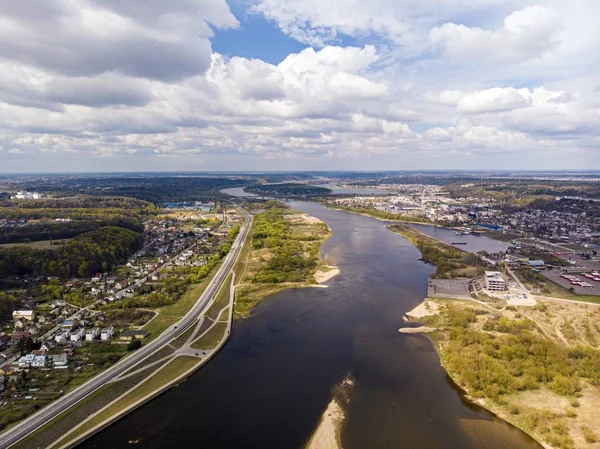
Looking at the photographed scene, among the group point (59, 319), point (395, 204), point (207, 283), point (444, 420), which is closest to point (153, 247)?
point (207, 283)

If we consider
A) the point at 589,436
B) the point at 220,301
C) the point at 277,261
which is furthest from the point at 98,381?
the point at 277,261

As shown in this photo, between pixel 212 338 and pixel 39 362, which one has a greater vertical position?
pixel 39 362

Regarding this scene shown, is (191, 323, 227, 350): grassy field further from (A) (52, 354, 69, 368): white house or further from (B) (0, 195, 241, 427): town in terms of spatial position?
(A) (52, 354, 69, 368): white house

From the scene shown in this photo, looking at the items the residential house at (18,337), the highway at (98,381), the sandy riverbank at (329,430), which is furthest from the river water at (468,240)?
the residential house at (18,337)

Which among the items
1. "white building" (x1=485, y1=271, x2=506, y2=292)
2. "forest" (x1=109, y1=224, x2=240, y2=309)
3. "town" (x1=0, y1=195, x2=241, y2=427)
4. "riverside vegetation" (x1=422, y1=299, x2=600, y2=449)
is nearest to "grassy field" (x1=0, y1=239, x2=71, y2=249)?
"town" (x1=0, y1=195, x2=241, y2=427)

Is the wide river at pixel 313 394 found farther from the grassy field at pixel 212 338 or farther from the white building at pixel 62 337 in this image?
the white building at pixel 62 337

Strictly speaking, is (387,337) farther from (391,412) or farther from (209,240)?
(209,240)

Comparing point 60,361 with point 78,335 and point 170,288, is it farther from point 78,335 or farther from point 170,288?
point 170,288
